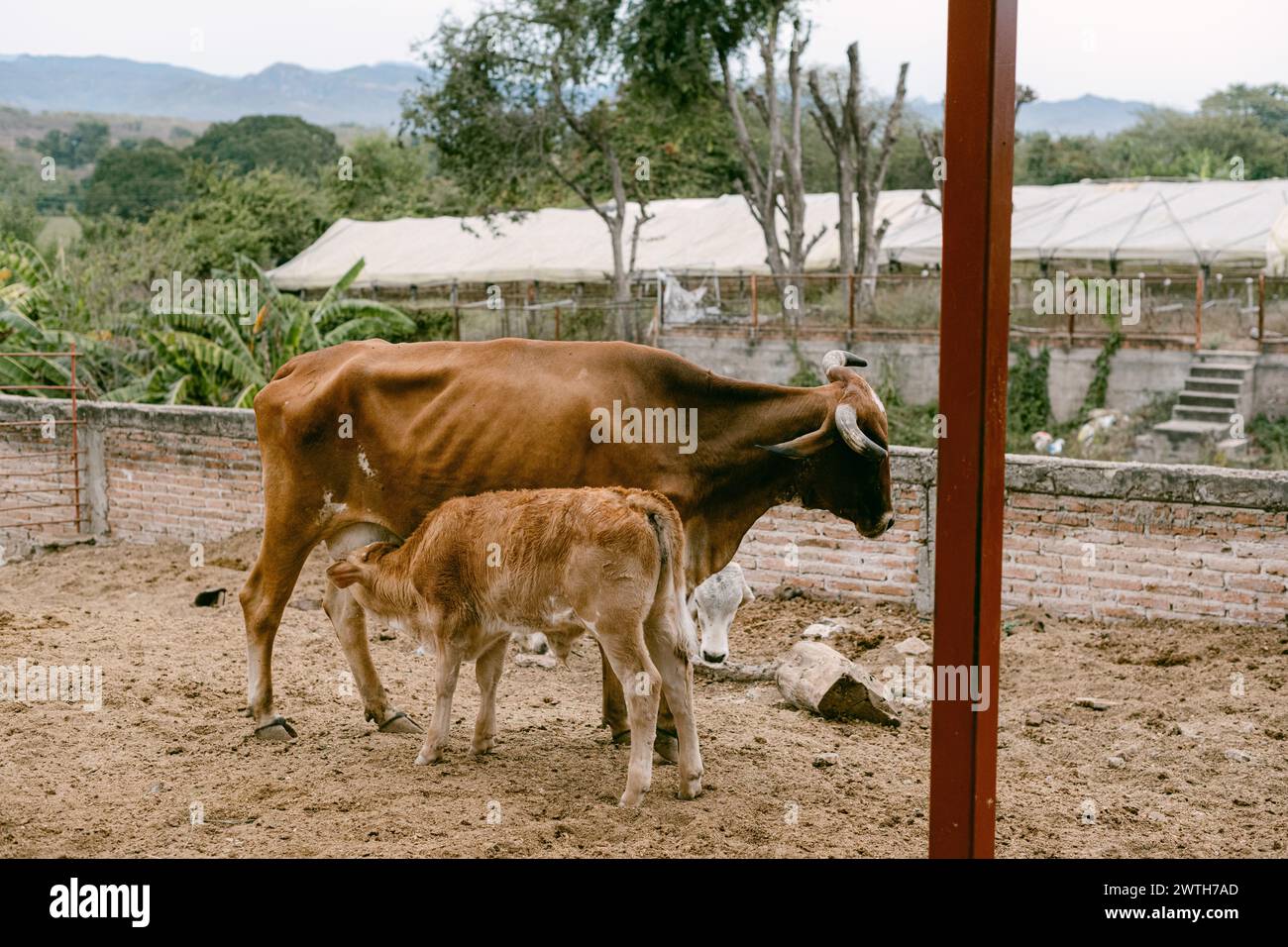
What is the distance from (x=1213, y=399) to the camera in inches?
754

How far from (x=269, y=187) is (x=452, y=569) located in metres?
38.4

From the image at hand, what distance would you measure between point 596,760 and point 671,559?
1306 millimetres

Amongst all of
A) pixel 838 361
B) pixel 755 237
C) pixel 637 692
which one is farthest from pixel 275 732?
pixel 755 237

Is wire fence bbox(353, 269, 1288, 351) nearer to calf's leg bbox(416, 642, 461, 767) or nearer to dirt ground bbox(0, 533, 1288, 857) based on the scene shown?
dirt ground bbox(0, 533, 1288, 857)

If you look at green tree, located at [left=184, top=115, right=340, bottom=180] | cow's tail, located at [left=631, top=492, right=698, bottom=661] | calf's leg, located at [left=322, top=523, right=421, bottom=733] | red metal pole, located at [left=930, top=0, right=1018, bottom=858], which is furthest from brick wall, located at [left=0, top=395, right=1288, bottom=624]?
green tree, located at [left=184, top=115, right=340, bottom=180]

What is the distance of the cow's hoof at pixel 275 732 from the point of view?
6852 millimetres

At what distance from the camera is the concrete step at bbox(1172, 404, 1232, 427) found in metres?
18.7

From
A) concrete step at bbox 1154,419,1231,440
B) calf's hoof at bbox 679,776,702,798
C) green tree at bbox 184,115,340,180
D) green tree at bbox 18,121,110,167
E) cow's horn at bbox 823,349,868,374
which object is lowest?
calf's hoof at bbox 679,776,702,798

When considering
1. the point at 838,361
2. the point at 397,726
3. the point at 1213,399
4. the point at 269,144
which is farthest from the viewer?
the point at 269,144

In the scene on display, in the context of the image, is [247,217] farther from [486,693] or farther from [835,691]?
[486,693]

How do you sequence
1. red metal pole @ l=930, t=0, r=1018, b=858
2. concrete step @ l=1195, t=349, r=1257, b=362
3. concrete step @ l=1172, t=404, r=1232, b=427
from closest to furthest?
red metal pole @ l=930, t=0, r=1018, b=858, concrete step @ l=1172, t=404, r=1232, b=427, concrete step @ l=1195, t=349, r=1257, b=362

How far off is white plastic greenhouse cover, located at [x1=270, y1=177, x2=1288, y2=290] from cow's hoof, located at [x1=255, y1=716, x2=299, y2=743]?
2008cm

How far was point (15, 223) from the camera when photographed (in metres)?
37.6
